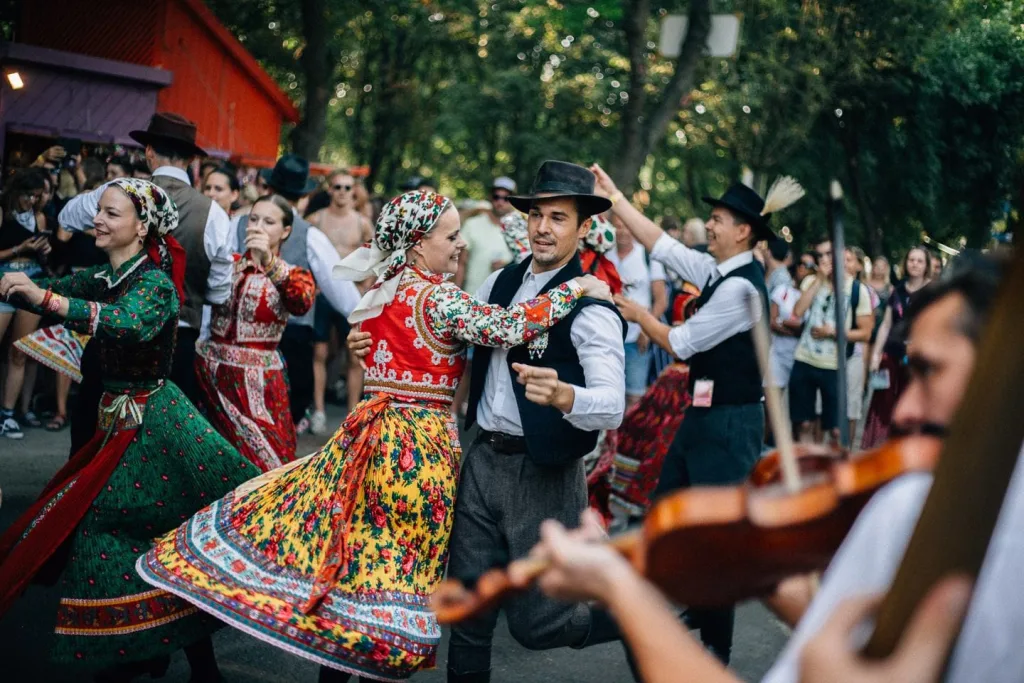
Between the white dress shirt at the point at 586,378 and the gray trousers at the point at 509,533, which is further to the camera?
the gray trousers at the point at 509,533

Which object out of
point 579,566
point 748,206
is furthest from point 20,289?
point 748,206

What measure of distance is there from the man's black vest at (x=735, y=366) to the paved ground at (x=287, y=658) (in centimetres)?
124

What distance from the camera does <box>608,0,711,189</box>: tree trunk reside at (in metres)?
12.5

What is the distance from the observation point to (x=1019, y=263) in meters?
0.91

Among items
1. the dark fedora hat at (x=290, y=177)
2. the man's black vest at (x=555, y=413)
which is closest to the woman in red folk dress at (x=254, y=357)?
the man's black vest at (x=555, y=413)

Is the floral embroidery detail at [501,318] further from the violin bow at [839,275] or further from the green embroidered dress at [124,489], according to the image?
the violin bow at [839,275]

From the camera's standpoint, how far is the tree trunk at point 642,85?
12.5 meters

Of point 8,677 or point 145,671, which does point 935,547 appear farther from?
point 8,677

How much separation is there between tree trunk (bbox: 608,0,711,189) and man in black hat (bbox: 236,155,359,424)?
5.25 m

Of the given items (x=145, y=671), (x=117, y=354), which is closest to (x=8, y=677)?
(x=145, y=671)

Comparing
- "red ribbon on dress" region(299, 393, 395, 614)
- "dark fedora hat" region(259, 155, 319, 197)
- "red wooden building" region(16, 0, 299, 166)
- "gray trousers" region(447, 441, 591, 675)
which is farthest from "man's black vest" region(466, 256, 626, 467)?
"red wooden building" region(16, 0, 299, 166)

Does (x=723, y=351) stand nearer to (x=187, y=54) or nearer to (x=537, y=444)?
(x=537, y=444)

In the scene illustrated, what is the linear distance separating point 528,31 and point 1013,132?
17.9 m

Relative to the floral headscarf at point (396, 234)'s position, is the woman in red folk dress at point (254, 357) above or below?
below
